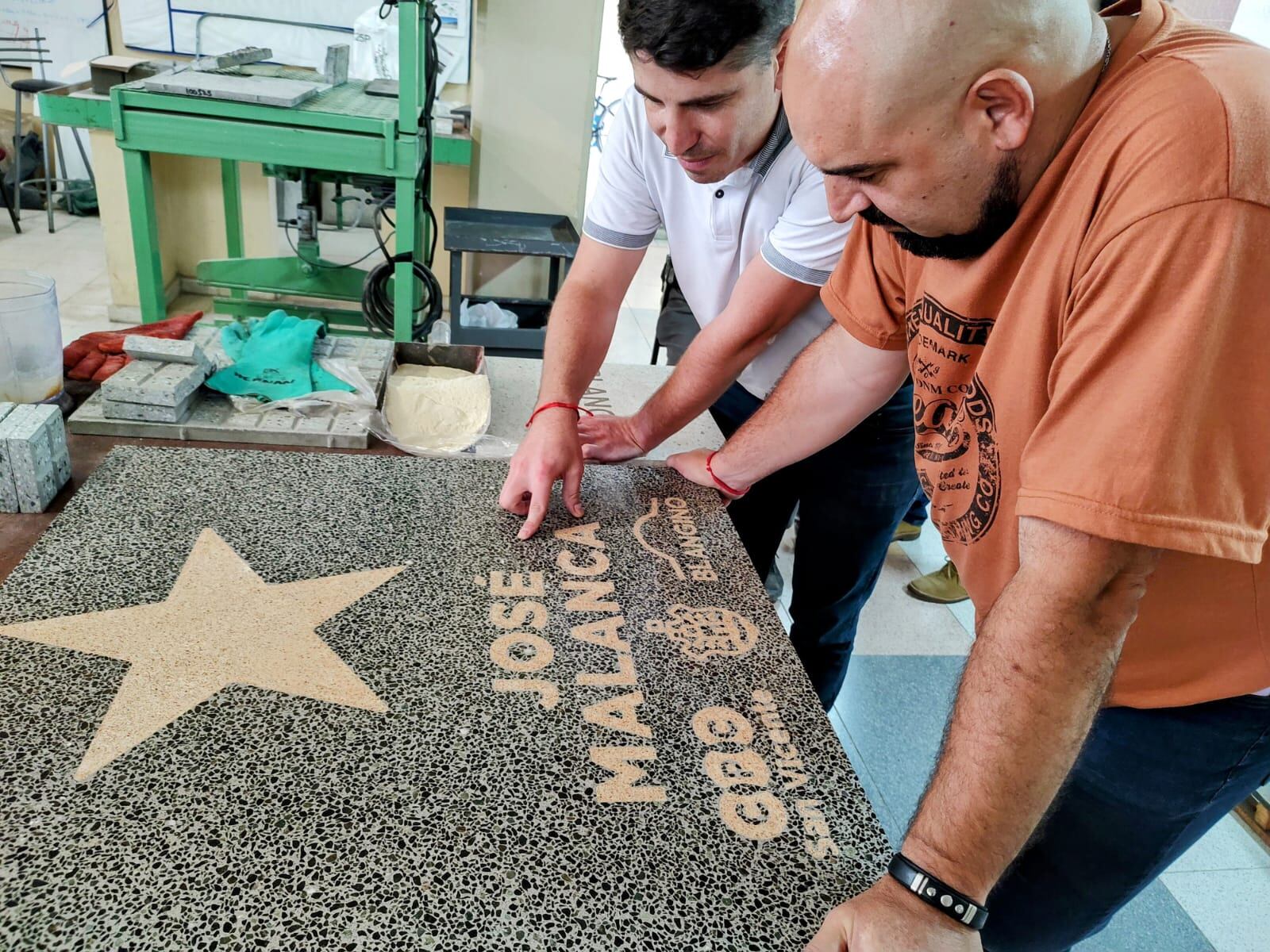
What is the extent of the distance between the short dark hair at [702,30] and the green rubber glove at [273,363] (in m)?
0.67

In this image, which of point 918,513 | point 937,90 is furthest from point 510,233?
point 937,90

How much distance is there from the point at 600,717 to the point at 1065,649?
0.38m

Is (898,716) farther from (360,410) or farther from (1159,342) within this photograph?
(1159,342)

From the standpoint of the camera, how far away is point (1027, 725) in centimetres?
65

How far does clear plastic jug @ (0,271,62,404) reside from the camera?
1139 mm

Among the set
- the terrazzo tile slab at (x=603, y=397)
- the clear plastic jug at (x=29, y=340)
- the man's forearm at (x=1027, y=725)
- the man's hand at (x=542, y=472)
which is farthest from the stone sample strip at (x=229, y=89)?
the man's forearm at (x=1027, y=725)

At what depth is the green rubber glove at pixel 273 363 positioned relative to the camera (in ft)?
4.27

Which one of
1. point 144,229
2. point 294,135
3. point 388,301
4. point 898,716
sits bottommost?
point 898,716

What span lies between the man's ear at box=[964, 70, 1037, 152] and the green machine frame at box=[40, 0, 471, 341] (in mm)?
2200

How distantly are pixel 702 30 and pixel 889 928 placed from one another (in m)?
0.97

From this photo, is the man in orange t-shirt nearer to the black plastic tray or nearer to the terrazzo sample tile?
the terrazzo sample tile

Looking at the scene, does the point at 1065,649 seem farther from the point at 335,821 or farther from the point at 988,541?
the point at 335,821

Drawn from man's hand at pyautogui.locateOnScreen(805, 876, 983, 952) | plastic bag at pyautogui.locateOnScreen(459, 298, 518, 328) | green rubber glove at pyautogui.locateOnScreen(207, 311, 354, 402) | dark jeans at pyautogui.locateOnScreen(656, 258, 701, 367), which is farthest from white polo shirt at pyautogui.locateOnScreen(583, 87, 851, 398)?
plastic bag at pyautogui.locateOnScreen(459, 298, 518, 328)

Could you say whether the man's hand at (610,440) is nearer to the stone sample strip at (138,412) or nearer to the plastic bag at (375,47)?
the stone sample strip at (138,412)
